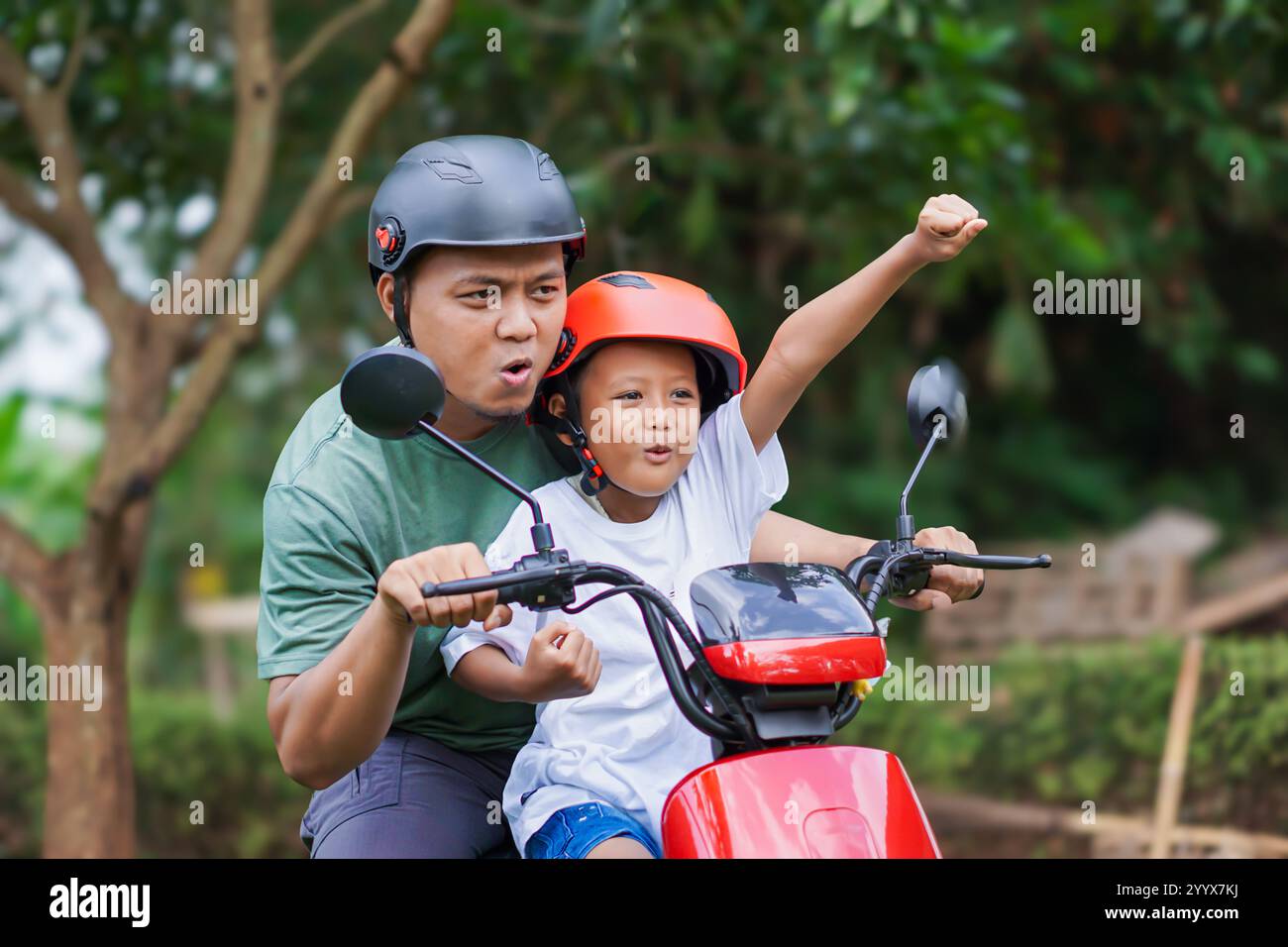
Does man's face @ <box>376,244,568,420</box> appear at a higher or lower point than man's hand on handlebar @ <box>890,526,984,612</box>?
higher

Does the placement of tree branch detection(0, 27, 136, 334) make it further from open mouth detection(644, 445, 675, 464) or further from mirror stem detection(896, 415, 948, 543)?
mirror stem detection(896, 415, 948, 543)

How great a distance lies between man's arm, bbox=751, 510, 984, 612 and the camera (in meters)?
3.04

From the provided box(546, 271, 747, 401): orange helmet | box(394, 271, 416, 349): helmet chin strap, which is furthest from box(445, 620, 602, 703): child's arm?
box(394, 271, 416, 349): helmet chin strap

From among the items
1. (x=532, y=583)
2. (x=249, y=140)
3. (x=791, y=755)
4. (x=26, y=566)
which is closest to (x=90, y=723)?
(x=26, y=566)

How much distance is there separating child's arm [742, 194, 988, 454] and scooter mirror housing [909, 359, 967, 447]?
0.21 metres

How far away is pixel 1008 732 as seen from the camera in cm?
780

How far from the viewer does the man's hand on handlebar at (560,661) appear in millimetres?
2521

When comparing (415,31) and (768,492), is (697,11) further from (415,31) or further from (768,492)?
(768,492)

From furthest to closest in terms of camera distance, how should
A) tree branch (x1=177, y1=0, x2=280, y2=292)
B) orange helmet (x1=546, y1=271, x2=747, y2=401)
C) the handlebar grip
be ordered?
tree branch (x1=177, y1=0, x2=280, y2=292)
orange helmet (x1=546, y1=271, x2=747, y2=401)
the handlebar grip

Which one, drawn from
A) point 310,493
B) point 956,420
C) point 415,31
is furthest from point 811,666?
point 415,31

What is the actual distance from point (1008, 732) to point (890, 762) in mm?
5502

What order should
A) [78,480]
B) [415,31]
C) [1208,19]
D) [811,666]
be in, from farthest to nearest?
[78,480] → [1208,19] → [415,31] → [811,666]

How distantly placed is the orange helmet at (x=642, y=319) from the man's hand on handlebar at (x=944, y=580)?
1.74 ft

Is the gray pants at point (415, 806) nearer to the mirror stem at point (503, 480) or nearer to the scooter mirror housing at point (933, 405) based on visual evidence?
the mirror stem at point (503, 480)
